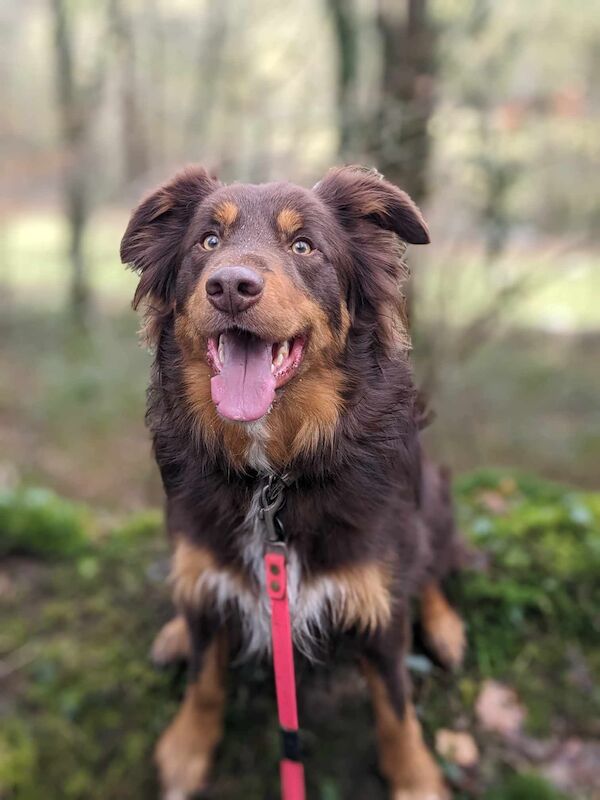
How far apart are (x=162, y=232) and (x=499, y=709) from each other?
2.58 m

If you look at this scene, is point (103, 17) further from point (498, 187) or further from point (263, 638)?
point (263, 638)

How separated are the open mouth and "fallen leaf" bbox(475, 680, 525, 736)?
1.91 meters

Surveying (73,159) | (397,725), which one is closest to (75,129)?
(73,159)

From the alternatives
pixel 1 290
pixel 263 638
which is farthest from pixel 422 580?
pixel 1 290

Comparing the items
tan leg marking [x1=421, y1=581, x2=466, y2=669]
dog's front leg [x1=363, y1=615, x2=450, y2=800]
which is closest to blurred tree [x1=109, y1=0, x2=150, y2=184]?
tan leg marking [x1=421, y1=581, x2=466, y2=669]

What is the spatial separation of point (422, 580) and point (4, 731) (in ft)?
6.48

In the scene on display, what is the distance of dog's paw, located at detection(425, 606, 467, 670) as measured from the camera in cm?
319

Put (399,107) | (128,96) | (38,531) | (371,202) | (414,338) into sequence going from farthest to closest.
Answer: (128,96) → (414,338) → (399,107) → (38,531) → (371,202)

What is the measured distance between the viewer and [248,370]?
2.15 meters

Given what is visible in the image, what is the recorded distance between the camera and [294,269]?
90.2 inches

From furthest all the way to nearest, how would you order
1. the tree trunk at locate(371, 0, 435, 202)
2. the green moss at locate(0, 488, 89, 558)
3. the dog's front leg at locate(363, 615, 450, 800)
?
1. the tree trunk at locate(371, 0, 435, 202)
2. the green moss at locate(0, 488, 89, 558)
3. the dog's front leg at locate(363, 615, 450, 800)

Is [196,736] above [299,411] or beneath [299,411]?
beneath

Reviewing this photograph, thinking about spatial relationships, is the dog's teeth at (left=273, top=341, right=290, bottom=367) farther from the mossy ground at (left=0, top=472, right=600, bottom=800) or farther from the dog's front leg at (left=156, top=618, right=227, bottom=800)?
the mossy ground at (left=0, top=472, right=600, bottom=800)

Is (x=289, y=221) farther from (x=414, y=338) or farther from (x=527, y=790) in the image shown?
(x=414, y=338)
